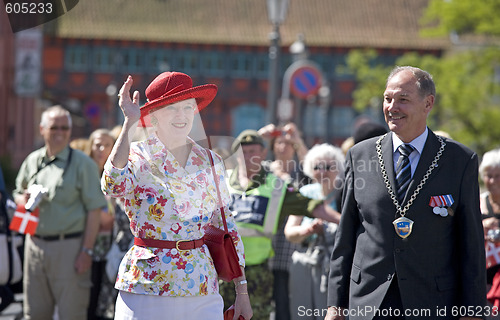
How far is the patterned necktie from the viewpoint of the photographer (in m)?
4.25

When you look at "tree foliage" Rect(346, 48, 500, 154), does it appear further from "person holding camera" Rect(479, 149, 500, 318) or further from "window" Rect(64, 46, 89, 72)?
"window" Rect(64, 46, 89, 72)

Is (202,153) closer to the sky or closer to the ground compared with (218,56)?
closer to the ground

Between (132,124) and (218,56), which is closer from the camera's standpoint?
(132,124)

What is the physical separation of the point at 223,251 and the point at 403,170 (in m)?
1.00

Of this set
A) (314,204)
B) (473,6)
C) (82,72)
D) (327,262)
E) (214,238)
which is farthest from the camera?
(82,72)

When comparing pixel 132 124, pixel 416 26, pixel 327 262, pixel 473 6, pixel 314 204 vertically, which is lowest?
pixel 327 262

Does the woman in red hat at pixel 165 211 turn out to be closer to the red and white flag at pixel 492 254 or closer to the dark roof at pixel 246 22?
the red and white flag at pixel 492 254

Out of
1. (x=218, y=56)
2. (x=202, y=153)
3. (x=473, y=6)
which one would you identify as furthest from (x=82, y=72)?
(x=202, y=153)

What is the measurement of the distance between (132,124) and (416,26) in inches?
2358

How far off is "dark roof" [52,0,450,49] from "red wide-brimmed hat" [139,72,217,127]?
55863 millimetres

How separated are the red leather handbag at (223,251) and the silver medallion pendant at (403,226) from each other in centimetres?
86

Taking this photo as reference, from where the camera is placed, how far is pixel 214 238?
4461mm

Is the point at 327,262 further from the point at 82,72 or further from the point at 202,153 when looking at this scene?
the point at 82,72

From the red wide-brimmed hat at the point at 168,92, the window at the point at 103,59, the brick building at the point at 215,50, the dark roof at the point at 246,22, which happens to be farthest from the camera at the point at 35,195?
the window at the point at 103,59
